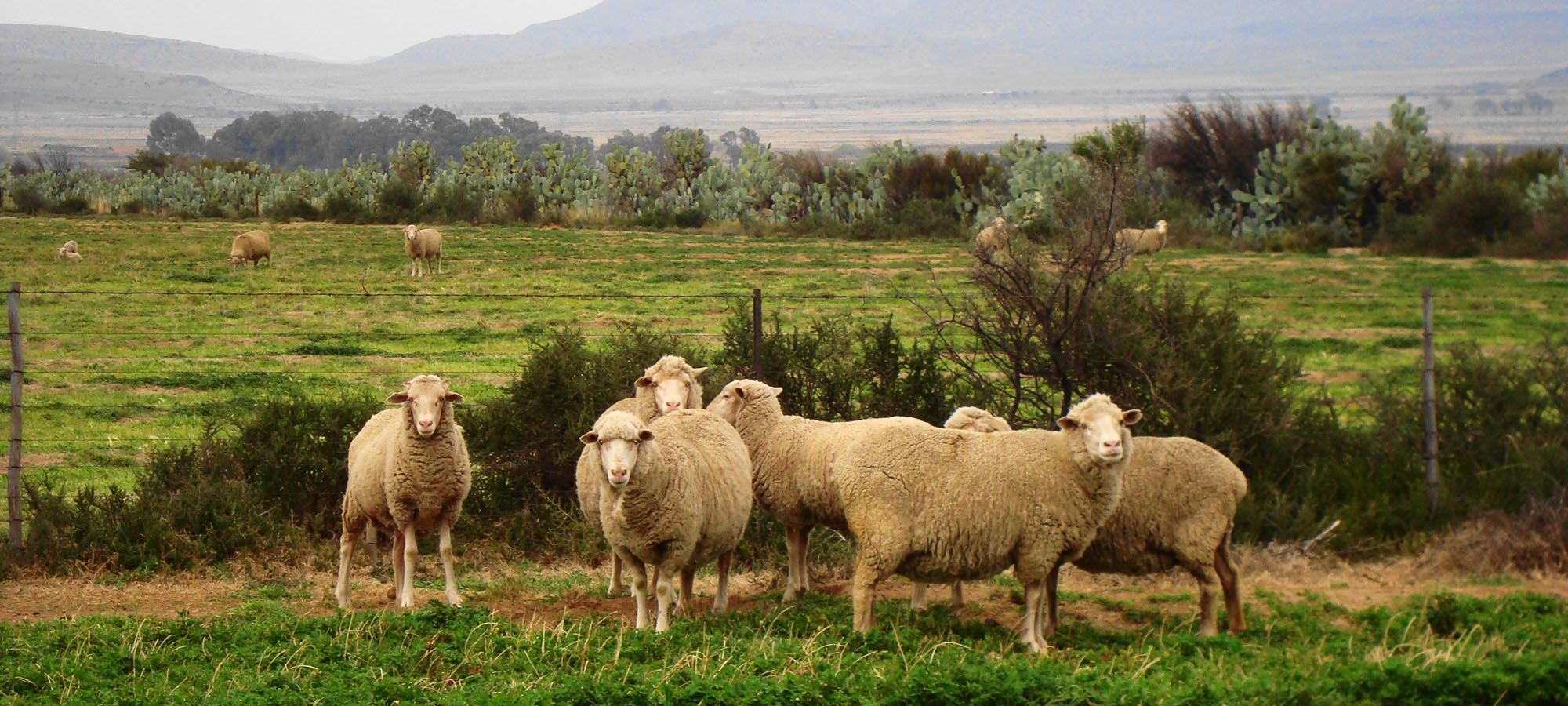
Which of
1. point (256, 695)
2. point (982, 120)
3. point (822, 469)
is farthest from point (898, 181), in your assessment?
point (982, 120)

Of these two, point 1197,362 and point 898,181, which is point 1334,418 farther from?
point 898,181

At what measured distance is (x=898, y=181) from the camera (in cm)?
4825

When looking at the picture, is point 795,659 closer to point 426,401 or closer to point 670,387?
point 670,387

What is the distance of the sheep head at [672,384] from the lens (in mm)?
9695

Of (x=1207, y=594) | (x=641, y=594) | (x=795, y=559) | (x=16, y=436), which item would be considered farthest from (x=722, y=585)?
(x=16, y=436)

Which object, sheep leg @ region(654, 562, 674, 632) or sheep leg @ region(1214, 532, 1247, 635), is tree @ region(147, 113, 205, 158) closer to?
sheep leg @ region(654, 562, 674, 632)

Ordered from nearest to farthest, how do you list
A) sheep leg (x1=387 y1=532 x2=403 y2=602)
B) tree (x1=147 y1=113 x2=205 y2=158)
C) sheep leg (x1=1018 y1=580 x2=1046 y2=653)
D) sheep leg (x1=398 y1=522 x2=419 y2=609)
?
sheep leg (x1=1018 y1=580 x2=1046 y2=653), sheep leg (x1=398 y1=522 x2=419 y2=609), sheep leg (x1=387 y1=532 x2=403 y2=602), tree (x1=147 y1=113 x2=205 y2=158)

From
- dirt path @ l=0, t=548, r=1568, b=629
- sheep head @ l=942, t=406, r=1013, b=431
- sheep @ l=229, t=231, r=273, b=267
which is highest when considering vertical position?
sheep head @ l=942, t=406, r=1013, b=431

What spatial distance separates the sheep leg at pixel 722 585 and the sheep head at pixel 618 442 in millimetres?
1128

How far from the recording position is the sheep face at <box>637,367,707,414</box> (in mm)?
9672

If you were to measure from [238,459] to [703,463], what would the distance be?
468 cm

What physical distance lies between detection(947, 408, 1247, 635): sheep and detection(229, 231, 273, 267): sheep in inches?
996

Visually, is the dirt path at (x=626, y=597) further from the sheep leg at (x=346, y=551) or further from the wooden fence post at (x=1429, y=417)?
the wooden fence post at (x=1429, y=417)

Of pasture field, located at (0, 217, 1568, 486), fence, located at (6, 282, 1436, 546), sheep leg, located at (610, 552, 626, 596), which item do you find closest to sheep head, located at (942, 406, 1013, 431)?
pasture field, located at (0, 217, 1568, 486)
